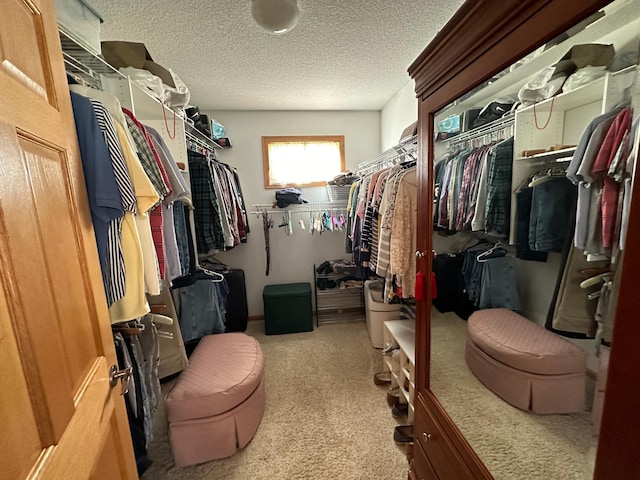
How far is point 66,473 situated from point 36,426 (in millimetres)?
125

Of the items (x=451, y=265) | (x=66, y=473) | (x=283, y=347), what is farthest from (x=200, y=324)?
(x=451, y=265)

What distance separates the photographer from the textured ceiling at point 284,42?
4.72 ft

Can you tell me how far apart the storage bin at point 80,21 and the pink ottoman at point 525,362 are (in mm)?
1717

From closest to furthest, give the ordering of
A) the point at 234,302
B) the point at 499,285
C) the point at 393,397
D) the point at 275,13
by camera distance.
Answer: the point at 499,285 < the point at 275,13 < the point at 393,397 < the point at 234,302

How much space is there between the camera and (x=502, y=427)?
80 centimetres

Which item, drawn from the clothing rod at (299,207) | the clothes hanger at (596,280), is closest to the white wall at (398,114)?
the clothing rod at (299,207)

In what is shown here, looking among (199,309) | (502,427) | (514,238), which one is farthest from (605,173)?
(199,309)

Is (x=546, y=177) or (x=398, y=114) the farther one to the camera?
(x=398, y=114)

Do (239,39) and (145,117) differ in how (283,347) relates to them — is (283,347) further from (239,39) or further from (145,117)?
(239,39)

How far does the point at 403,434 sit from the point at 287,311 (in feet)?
5.27

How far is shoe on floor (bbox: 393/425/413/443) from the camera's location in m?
1.59

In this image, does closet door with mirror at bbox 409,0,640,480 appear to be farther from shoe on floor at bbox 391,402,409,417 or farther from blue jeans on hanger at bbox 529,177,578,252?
shoe on floor at bbox 391,402,409,417

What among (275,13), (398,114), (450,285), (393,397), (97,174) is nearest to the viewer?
(97,174)

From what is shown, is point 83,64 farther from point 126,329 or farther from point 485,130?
point 485,130
